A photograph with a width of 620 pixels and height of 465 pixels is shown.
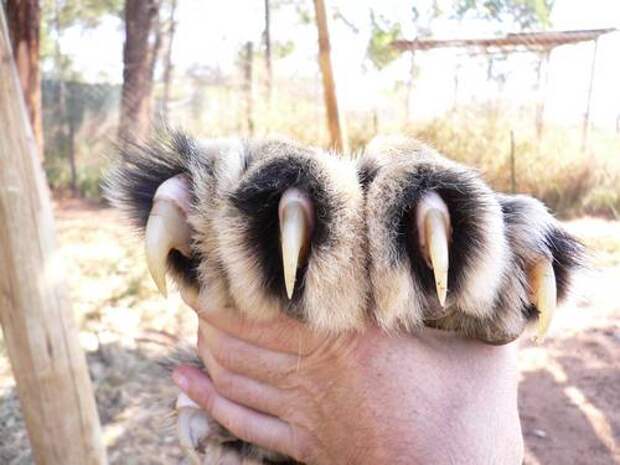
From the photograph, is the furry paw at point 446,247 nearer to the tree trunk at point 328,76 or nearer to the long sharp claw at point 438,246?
the long sharp claw at point 438,246

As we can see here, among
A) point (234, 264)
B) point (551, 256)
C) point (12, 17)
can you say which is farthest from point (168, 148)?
point (12, 17)

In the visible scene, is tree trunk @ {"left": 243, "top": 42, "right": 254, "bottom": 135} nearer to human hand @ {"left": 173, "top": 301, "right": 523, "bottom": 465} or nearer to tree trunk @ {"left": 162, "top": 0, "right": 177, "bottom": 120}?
tree trunk @ {"left": 162, "top": 0, "right": 177, "bottom": 120}

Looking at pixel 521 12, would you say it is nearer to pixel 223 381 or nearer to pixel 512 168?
pixel 512 168

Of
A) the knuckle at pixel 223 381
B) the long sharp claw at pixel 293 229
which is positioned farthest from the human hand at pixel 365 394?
the long sharp claw at pixel 293 229

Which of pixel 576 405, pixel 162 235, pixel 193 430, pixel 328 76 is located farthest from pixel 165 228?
pixel 328 76

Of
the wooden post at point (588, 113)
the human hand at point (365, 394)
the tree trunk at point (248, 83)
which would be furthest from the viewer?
the wooden post at point (588, 113)

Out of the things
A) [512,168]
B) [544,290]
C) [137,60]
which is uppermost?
[137,60]

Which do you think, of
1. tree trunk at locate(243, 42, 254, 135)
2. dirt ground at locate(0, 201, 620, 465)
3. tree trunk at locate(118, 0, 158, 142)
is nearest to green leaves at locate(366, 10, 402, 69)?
tree trunk at locate(243, 42, 254, 135)
